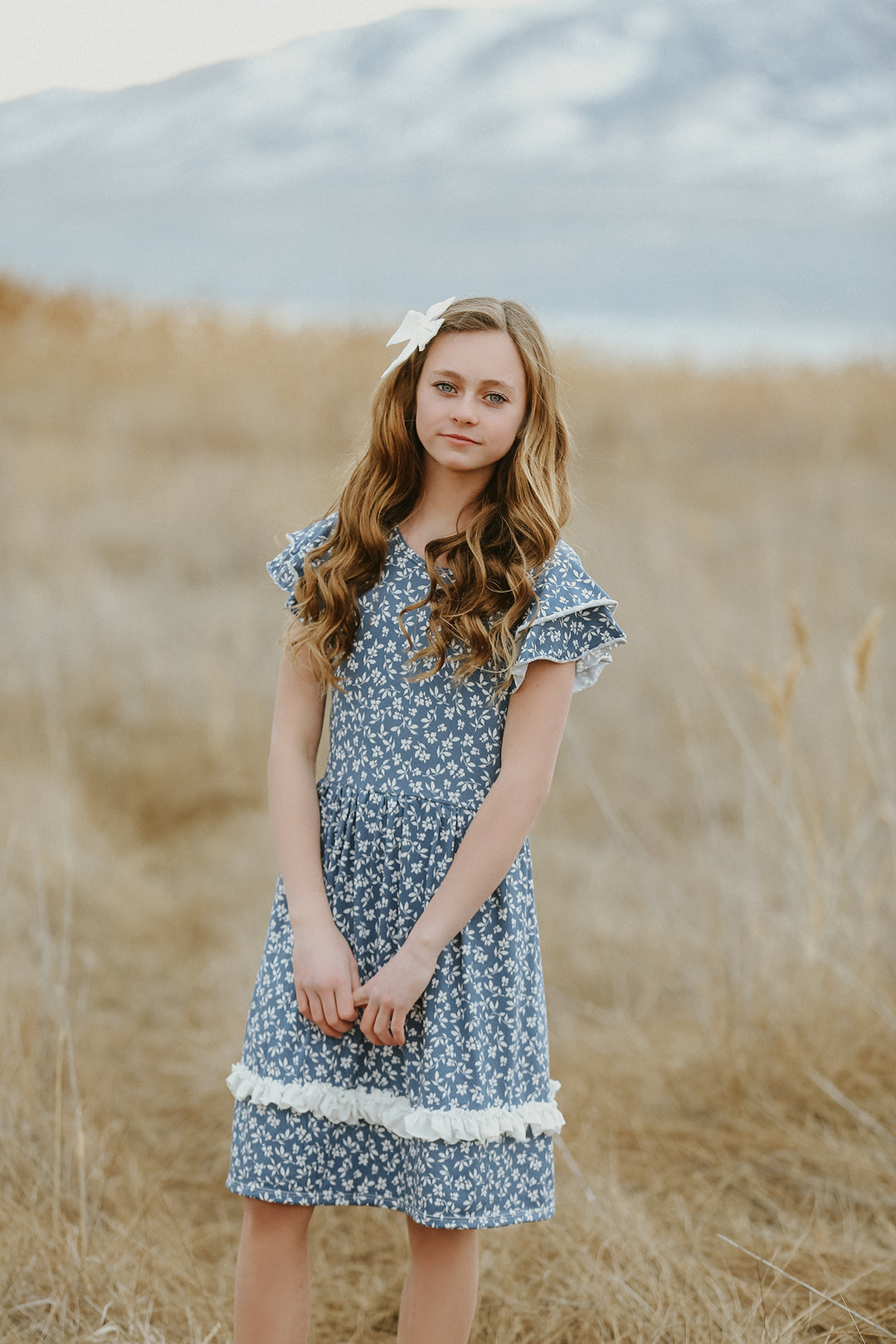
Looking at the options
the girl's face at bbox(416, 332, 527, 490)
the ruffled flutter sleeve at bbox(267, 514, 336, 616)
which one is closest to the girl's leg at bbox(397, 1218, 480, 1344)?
the ruffled flutter sleeve at bbox(267, 514, 336, 616)

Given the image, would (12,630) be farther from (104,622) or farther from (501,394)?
(501,394)

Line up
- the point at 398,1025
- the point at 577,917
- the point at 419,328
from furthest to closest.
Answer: the point at 577,917, the point at 419,328, the point at 398,1025

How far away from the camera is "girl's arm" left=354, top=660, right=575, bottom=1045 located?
132 centimetres

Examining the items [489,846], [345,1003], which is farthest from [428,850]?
[345,1003]

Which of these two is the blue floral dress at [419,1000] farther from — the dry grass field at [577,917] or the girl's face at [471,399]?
the dry grass field at [577,917]

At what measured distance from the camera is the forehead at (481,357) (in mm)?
1394

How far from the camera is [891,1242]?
1.84 metres

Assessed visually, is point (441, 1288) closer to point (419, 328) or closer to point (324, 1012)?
point (324, 1012)

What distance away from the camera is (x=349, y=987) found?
4.40ft

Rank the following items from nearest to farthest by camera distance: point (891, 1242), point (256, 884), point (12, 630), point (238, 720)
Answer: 1. point (891, 1242)
2. point (256, 884)
3. point (238, 720)
4. point (12, 630)

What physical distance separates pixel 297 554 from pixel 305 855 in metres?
0.39

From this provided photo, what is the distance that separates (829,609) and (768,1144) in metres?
3.51

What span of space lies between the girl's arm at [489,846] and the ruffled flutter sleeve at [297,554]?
13.3 inches

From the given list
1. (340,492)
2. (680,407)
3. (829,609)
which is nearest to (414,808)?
(340,492)
